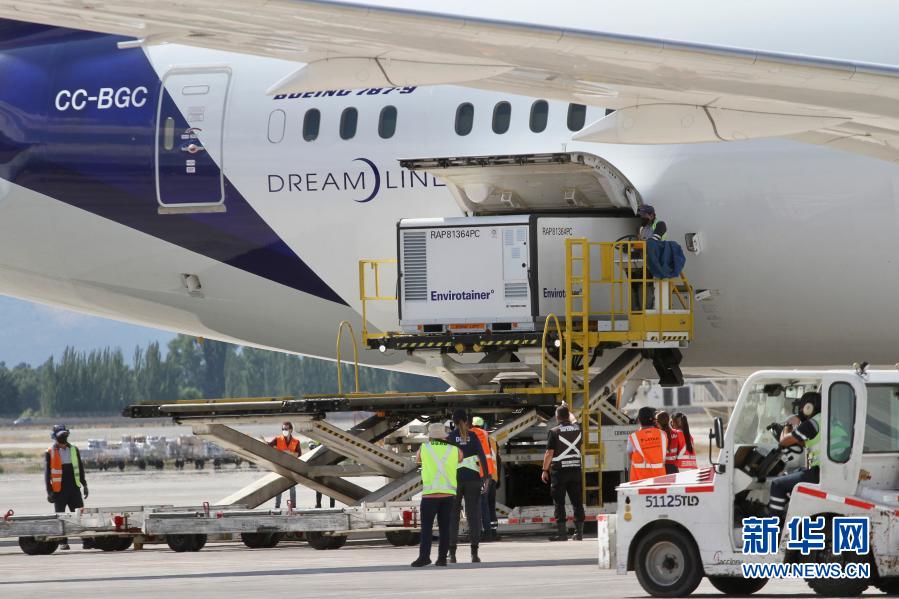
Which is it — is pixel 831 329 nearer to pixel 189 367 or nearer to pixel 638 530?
pixel 638 530

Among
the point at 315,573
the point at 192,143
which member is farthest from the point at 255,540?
the point at 192,143

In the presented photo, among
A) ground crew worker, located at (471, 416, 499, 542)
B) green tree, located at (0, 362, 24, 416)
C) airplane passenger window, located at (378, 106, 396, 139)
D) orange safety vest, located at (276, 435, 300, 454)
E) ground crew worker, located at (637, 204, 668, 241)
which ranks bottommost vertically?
ground crew worker, located at (471, 416, 499, 542)

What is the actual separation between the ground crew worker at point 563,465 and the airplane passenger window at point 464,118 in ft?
12.3

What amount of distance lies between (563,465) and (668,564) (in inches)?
189

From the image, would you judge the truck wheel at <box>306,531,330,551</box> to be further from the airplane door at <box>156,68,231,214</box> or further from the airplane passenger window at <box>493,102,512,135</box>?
the airplane passenger window at <box>493,102,512,135</box>

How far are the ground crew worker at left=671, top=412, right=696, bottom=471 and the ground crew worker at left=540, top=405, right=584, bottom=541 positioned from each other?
1.08m

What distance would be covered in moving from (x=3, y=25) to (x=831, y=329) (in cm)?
1160

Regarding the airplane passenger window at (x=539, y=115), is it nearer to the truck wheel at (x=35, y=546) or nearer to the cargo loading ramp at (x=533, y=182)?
the cargo loading ramp at (x=533, y=182)

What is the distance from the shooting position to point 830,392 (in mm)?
11422

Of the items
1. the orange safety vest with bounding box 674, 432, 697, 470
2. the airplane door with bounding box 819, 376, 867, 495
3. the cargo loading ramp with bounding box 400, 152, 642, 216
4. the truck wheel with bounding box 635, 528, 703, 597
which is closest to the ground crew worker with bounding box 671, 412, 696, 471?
the orange safety vest with bounding box 674, 432, 697, 470

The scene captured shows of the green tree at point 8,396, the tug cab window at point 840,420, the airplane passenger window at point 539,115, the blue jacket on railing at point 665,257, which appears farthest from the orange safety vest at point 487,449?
the green tree at point 8,396

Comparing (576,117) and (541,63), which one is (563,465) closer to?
(576,117)

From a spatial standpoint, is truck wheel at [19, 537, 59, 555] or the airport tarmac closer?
the airport tarmac

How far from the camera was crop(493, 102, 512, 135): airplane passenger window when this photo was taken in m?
18.4
